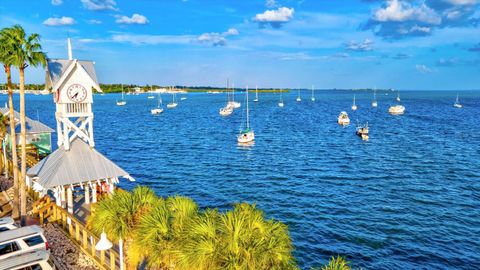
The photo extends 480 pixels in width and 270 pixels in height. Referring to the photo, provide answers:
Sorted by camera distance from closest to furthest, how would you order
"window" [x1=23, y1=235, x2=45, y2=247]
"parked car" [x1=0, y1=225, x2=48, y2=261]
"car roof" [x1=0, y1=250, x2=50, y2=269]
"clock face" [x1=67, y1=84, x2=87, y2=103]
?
"car roof" [x1=0, y1=250, x2=50, y2=269] → "parked car" [x1=0, y1=225, x2=48, y2=261] → "window" [x1=23, y1=235, x2=45, y2=247] → "clock face" [x1=67, y1=84, x2=87, y2=103]

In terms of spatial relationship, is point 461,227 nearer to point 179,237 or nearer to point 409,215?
point 409,215

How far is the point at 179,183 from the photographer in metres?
40.2

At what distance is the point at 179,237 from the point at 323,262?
1369cm

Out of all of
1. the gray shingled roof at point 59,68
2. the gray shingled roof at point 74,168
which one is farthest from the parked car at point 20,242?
the gray shingled roof at point 59,68

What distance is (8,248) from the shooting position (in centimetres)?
1452

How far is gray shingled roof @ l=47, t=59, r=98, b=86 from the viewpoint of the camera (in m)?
20.9

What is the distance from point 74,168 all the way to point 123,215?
24.6ft

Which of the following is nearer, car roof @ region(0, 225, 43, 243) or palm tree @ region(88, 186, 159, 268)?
palm tree @ region(88, 186, 159, 268)

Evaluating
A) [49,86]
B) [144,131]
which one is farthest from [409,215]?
[144,131]

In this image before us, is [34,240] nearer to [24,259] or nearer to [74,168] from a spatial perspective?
[24,259]

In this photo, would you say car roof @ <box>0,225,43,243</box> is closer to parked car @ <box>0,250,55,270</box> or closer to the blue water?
parked car @ <box>0,250,55,270</box>

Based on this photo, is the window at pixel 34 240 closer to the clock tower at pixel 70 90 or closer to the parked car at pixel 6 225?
the parked car at pixel 6 225

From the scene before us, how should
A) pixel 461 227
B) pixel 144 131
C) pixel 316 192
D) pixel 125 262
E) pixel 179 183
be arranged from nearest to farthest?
pixel 125 262 → pixel 461 227 → pixel 316 192 → pixel 179 183 → pixel 144 131

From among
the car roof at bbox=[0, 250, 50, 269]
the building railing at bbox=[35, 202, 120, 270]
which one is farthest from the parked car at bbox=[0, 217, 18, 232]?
the car roof at bbox=[0, 250, 50, 269]
